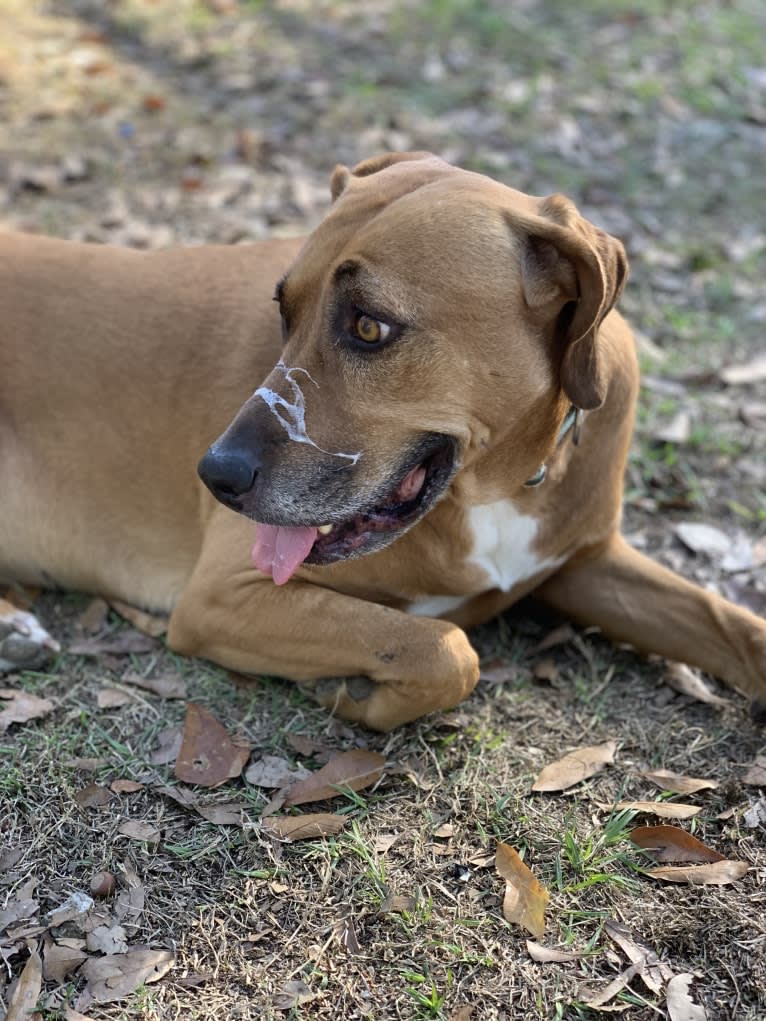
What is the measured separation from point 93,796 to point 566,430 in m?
1.73

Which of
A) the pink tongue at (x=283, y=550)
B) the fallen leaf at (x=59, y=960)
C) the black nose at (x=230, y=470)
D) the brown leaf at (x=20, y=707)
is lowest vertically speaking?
the brown leaf at (x=20, y=707)

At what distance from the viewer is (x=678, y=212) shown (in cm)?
647

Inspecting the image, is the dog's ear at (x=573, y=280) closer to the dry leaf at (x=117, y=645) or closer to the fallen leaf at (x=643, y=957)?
the fallen leaf at (x=643, y=957)

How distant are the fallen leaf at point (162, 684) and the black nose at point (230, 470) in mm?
913

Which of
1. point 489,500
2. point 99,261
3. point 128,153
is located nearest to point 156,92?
point 128,153

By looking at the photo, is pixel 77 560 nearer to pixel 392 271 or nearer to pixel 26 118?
pixel 392 271

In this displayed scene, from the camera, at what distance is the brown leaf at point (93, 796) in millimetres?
3092

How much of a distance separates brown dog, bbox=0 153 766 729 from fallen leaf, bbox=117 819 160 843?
64 cm

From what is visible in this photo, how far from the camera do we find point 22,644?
3568mm

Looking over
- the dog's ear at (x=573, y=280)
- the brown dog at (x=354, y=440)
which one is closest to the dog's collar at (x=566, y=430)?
the brown dog at (x=354, y=440)

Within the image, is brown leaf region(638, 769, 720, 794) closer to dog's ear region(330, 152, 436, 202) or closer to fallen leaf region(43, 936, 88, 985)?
fallen leaf region(43, 936, 88, 985)

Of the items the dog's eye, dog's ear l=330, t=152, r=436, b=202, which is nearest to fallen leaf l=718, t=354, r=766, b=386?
dog's ear l=330, t=152, r=436, b=202

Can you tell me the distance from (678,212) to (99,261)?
3.86 metres

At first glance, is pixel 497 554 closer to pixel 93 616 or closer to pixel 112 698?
pixel 112 698
